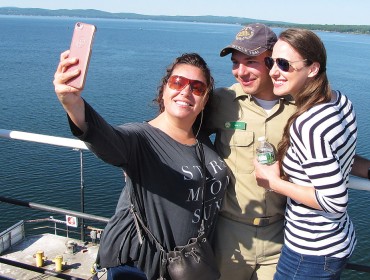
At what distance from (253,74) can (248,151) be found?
0.52 m

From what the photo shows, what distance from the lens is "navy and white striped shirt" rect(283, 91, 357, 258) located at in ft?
6.81

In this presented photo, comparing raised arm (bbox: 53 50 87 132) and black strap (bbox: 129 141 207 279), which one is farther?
black strap (bbox: 129 141 207 279)

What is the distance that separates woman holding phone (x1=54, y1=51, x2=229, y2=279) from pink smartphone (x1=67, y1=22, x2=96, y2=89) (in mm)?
407

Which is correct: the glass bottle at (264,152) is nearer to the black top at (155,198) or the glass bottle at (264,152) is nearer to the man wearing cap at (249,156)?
the man wearing cap at (249,156)

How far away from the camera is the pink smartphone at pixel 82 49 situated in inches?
71.9

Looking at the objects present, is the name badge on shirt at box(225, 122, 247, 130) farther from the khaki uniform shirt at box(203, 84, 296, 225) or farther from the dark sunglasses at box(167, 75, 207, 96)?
the dark sunglasses at box(167, 75, 207, 96)

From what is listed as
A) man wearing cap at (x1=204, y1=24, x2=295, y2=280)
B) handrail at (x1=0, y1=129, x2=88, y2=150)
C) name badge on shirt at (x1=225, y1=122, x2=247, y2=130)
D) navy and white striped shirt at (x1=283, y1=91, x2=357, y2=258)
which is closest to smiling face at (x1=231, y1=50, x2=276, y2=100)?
man wearing cap at (x1=204, y1=24, x2=295, y2=280)

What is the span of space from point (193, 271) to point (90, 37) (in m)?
1.39

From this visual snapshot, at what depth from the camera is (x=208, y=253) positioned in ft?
8.29

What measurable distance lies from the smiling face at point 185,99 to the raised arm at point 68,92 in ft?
2.36

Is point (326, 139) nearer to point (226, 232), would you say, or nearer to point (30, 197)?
point (226, 232)

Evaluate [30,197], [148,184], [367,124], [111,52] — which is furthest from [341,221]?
[111,52]

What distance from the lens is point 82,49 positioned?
186 cm

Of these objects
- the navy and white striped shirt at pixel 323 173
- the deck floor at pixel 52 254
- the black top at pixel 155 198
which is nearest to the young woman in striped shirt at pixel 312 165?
the navy and white striped shirt at pixel 323 173
